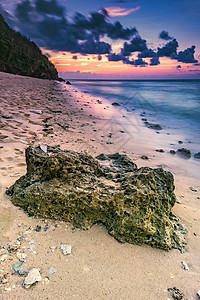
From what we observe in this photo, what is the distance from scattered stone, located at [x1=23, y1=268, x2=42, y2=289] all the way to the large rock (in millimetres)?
593

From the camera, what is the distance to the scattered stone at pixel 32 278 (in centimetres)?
148

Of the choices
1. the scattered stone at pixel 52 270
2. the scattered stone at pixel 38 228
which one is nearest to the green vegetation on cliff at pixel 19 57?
the scattered stone at pixel 38 228

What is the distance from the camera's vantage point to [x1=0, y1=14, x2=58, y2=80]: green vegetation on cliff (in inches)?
968

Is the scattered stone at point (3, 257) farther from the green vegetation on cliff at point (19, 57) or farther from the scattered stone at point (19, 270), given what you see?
the green vegetation on cliff at point (19, 57)

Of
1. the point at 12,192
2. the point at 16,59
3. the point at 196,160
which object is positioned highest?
the point at 16,59

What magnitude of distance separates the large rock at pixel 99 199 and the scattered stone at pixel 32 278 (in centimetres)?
59

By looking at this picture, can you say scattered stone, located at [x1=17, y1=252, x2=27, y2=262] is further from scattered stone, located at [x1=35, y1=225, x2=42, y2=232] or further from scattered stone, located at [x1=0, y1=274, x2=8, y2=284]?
scattered stone, located at [x1=35, y1=225, x2=42, y2=232]

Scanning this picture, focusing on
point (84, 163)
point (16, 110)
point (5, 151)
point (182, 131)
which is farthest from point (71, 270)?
point (182, 131)

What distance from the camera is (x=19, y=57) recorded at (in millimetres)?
27344

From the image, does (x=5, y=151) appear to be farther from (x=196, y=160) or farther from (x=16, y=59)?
(x=16, y=59)

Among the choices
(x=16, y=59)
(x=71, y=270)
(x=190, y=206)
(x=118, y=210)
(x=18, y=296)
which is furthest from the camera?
(x=16, y=59)

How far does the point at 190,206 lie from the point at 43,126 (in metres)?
4.41

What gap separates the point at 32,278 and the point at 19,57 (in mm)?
31236

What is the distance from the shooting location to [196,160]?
5180mm
